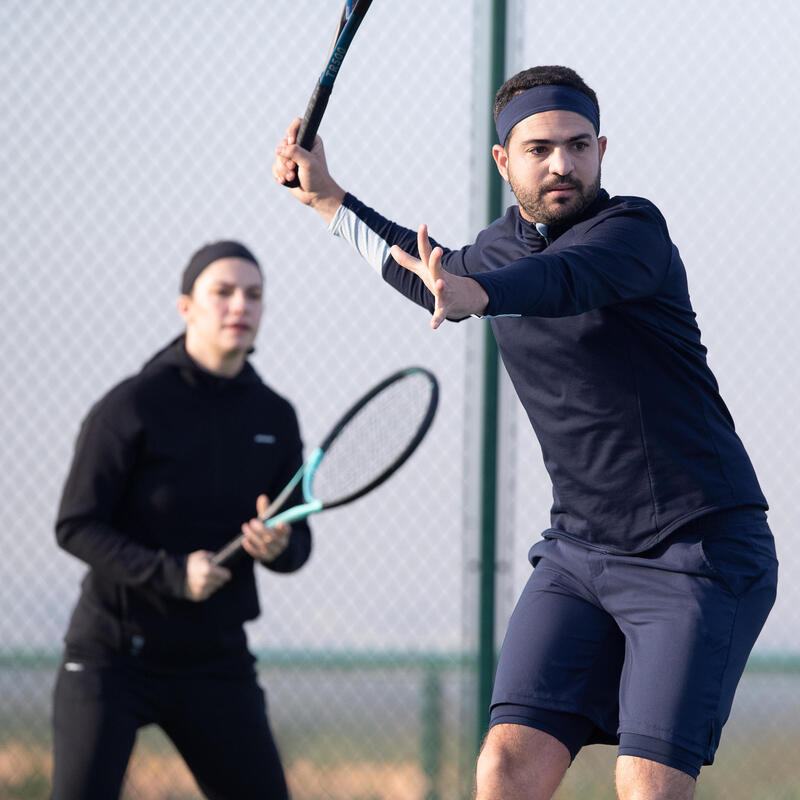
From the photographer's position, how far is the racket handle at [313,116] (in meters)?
3.28

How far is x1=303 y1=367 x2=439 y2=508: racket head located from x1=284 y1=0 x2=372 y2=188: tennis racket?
1181mm

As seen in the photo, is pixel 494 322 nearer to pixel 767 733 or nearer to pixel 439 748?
pixel 439 748

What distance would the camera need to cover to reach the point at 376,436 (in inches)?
177

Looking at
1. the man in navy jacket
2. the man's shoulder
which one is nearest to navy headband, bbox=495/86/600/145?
the man in navy jacket

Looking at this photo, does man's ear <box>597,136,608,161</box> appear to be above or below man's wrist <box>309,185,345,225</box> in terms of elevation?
above

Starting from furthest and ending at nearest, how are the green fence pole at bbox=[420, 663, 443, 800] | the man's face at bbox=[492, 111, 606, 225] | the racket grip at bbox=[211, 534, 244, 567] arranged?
the green fence pole at bbox=[420, 663, 443, 800], the racket grip at bbox=[211, 534, 244, 567], the man's face at bbox=[492, 111, 606, 225]

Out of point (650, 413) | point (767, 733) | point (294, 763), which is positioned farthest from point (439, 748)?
point (650, 413)

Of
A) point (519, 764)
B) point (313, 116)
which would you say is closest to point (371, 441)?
point (313, 116)

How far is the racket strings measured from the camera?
172 inches

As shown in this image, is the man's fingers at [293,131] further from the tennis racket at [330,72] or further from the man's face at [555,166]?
the man's face at [555,166]

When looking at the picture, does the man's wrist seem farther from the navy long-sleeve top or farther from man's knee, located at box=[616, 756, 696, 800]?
man's knee, located at box=[616, 756, 696, 800]

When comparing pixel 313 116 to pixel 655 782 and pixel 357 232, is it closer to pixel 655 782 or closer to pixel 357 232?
pixel 357 232

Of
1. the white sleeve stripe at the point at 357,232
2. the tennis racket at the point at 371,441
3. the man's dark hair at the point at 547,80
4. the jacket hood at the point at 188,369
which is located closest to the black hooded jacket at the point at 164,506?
the jacket hood at the point at 188,369

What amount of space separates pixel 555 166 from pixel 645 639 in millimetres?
931
